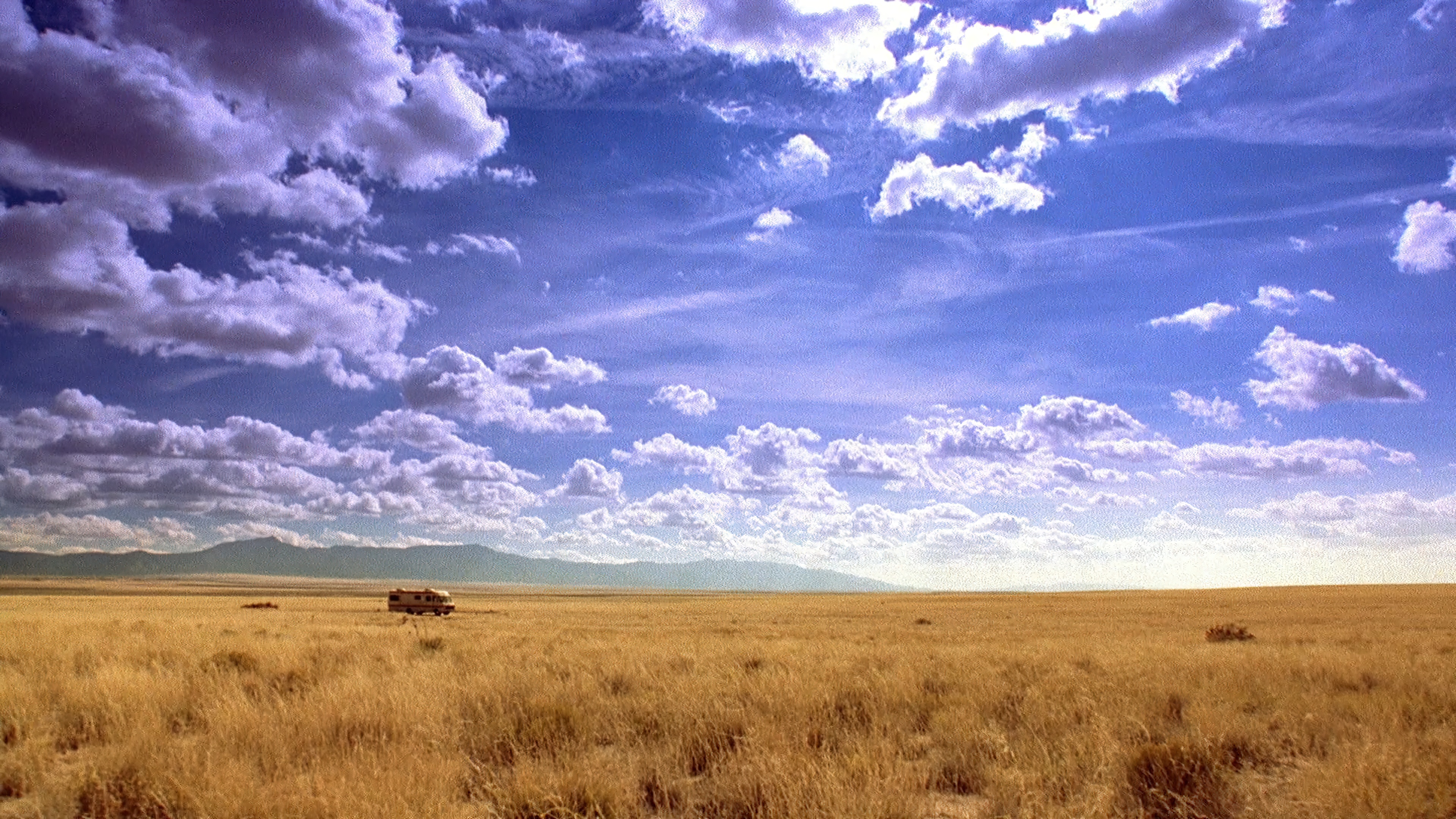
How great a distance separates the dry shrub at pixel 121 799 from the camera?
5566mm

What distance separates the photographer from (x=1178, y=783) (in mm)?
6426

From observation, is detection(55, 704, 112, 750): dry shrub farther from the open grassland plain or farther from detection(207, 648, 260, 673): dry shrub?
detection(207, 648, 260, 673): dry shrub

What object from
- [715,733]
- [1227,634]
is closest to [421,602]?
[1227,634]

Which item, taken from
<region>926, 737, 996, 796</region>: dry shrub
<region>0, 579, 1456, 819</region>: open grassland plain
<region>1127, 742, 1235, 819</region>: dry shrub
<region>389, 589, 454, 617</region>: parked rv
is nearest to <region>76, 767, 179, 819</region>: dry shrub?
<region>0, 579, 1456, 819</region>: open grassland plain

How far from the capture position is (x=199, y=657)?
13.7 metres

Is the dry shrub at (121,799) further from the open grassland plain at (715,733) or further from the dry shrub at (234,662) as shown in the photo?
the dry shrub at (234,662)

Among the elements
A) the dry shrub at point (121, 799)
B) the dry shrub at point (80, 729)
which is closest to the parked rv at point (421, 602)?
the dry shrub at point (80, 729)

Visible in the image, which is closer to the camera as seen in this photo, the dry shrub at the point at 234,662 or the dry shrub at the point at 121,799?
the dry shrub at the point at 121,799

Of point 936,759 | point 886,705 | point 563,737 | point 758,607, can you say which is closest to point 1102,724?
point 936,759

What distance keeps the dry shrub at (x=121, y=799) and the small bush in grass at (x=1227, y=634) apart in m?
30.3

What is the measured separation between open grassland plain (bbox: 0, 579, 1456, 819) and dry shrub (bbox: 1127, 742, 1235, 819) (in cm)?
3

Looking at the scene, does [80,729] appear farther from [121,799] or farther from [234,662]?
[234,662]

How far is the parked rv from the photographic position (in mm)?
65562

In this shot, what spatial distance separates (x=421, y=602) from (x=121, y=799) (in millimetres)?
66134
